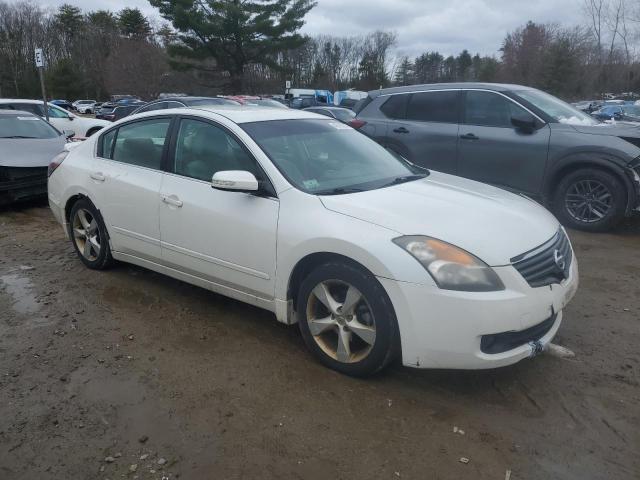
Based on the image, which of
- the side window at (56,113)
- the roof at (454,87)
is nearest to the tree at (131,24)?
the side window at (56,113)

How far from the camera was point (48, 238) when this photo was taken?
6.61 m

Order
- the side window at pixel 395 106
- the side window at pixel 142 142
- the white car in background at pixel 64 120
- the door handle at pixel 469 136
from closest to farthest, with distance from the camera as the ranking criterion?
the side window at pixel 142 142, the door handle at pixel 469 136, the side window at pixel 395 106, the white car in background at pixel 64 120

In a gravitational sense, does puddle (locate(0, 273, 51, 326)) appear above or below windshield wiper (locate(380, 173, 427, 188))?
below

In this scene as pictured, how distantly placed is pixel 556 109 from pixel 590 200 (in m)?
1.30

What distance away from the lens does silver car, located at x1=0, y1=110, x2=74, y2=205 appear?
7.96 metres

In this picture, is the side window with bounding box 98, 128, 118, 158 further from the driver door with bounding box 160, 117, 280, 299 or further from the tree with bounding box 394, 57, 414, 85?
the tree with bounding box 394, 57, 414, 85

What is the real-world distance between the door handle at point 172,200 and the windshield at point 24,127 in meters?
6.11

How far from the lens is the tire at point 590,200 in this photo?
6318mm

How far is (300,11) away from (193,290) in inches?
1773

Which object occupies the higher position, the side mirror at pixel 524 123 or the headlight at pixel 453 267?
the side mirror at pixel 524 123

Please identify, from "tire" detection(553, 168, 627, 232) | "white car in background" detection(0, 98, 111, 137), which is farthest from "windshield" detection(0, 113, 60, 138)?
"tire" detection(553, 168, 627, 232)

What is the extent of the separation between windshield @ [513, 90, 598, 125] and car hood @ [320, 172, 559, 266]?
3521mm

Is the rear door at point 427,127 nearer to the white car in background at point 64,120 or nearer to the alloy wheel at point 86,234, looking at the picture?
the alloy wheel at point 86,234

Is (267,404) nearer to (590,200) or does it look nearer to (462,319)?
(462,319)
